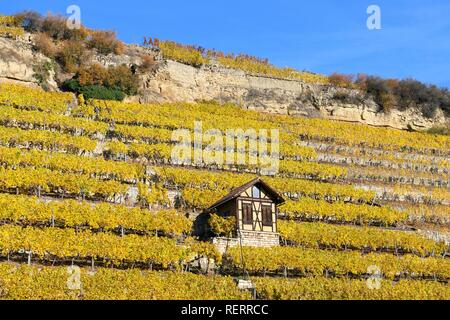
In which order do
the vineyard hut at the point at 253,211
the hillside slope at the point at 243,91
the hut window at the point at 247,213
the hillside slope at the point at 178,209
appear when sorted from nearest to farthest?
the hillside slope at the point at 178,209
the vineyard hut at the point at 253,211
the hut window at the point at 247,213
the hillside slope at the point at 243,91

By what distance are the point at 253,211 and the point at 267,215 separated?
79cm

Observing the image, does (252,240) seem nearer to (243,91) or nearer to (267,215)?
(267,215)

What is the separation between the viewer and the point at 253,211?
98.1 ft

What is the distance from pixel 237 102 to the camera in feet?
169

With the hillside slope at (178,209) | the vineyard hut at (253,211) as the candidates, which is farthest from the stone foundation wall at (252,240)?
the hillside slope at (178,209)

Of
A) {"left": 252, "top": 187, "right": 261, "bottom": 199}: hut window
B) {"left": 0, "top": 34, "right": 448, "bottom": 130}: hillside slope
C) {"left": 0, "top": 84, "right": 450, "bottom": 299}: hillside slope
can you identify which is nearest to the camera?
{"left": 0, "top": 84, "right": 450, "bottom": 299}: hillside slope

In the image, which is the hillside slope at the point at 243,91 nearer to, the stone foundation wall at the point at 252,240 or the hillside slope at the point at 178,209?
the hillside slope at the point at 178,209

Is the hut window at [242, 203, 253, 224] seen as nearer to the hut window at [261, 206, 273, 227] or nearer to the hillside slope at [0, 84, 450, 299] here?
the hut window at [261, 206, 273, 227]

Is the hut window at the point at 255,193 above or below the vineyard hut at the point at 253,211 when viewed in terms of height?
above

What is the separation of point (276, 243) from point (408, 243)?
7.84m

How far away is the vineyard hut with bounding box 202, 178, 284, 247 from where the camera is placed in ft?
95.5

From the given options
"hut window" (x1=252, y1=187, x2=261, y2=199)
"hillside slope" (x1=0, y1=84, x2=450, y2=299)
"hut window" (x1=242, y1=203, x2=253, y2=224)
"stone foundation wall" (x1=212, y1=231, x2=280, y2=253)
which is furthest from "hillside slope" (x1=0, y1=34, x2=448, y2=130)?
"stone foundation wall" (x1=212, y1=231, x2=280, y2=253)

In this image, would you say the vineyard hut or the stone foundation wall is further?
the vineyard hut

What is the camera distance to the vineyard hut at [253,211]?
29.1 m
